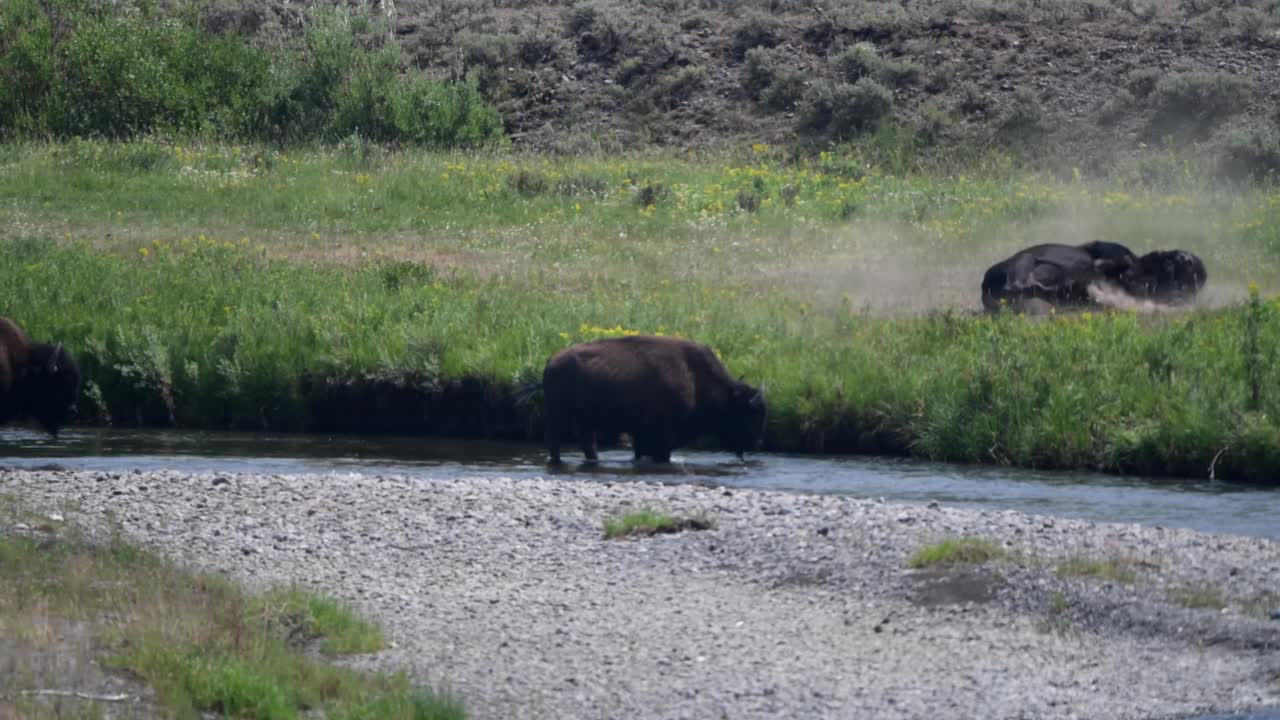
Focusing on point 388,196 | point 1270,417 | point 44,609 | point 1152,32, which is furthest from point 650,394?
point 1152,32

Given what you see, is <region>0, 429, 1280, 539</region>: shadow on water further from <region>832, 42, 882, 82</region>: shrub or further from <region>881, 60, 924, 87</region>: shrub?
<region>832, 42, 882, 82</region>: shrub

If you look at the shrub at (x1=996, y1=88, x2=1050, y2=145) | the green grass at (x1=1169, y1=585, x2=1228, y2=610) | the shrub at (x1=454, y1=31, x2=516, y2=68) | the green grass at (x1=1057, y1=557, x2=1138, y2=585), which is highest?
the shrub at (x1=454, y1=31, x2=516, y2=68)

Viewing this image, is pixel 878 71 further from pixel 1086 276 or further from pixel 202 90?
pixel 1086 276

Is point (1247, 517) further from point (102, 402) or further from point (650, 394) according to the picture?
point (102, 402)

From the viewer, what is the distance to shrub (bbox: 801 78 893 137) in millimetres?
40156

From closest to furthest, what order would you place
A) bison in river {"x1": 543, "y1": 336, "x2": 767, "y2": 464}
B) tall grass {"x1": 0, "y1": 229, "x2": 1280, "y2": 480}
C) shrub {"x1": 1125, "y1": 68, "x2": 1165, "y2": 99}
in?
tall grass {"x1": 0, "y1": 229, "x2": 1280, "y2": 480}
bison in river {"x1": 543, "y1": 336, "x2": 767, "y2": 464}
shrub {"x1": 1125, "y1": 68, "x2": 1165, "y2": 99}

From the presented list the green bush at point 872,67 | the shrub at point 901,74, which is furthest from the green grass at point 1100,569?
the shrub at point 901,74

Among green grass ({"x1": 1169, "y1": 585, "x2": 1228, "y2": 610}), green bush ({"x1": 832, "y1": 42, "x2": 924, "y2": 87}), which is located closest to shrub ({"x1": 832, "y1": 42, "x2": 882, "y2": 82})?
green bush ({"x1": 832, "y1": 42, "x2": 924, "y2": 87})

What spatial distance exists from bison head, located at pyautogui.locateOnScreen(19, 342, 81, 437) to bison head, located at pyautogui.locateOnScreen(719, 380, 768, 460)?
690 cm

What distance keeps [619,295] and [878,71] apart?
22.5 metres

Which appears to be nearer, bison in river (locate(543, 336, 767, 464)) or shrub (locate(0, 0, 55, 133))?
bison in river (locate(543, 336, 767, 464))

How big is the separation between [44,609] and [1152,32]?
38.9 m

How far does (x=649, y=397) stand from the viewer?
16.5 m

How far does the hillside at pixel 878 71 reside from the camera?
1499 inches
